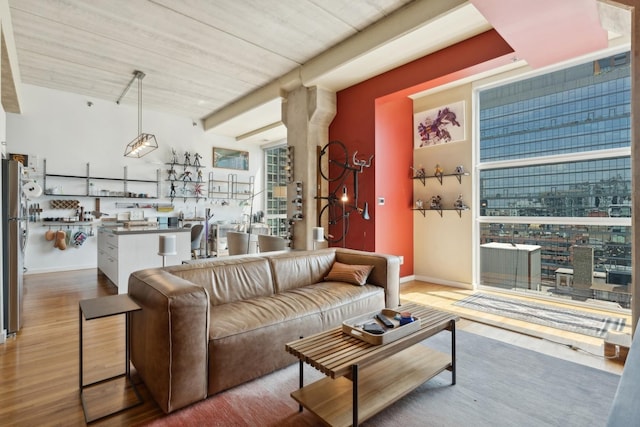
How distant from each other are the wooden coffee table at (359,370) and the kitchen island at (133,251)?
3385 millimetres

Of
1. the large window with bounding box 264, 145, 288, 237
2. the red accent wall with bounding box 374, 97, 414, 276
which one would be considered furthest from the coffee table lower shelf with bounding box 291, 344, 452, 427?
the large window with bounding box 264, 145, 288, 237

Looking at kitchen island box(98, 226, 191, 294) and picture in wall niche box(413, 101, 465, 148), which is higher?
picture in wall niche box(413, 101, 465, 148)

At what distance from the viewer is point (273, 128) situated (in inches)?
314

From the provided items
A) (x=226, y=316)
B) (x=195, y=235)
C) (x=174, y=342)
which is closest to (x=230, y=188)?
(x=195, y=235)

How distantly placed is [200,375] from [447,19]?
13.4 feet

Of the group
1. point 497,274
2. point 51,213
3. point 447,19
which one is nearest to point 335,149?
point 447,19

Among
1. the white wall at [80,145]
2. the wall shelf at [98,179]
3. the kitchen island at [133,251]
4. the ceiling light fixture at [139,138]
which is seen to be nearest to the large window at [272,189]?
the white wall at [80,145]

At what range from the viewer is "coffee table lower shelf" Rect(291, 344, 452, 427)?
178cm

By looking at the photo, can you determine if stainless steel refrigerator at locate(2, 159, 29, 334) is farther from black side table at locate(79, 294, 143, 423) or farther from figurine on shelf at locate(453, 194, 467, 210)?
figurine on shelf at locate(453, 194, 467, 210)

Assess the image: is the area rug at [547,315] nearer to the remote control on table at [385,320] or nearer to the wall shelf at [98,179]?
the remote control on table at [385,320]

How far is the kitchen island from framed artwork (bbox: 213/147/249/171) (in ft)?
12.5

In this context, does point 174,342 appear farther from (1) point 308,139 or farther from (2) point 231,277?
(1) point 308,139

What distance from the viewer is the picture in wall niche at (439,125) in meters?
5.21

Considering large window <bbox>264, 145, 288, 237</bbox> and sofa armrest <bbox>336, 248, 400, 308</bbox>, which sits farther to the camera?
large window <bbox>264, 145, 288, 237</bbox>
